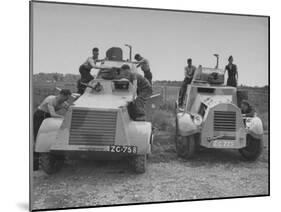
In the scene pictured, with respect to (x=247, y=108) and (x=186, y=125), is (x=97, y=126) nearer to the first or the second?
(x=186, y=125)

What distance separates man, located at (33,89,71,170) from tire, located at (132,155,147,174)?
841mm

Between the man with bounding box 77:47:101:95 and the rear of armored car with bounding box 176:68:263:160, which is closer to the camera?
the man with bounding box 77:47:101:95

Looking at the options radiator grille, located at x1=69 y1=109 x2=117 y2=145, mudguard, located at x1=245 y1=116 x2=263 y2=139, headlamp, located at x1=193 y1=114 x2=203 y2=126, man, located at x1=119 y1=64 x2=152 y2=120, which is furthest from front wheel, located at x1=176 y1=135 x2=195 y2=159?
radiator grille, located at x1=69 y1=109 x2=117 y2=145

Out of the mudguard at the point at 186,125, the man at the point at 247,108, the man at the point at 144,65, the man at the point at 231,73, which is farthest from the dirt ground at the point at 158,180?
the man at the point at 231,73

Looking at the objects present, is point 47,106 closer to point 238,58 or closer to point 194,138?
point 194,138

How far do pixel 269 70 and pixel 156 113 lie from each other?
1404mm

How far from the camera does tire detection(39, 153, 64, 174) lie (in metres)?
3.93

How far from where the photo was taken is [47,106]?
3.99m

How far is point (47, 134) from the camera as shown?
12.9ft

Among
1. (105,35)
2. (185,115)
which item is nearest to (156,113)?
(185,115)

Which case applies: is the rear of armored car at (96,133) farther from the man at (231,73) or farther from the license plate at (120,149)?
the man at (231,73)

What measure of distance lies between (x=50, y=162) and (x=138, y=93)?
1084mm

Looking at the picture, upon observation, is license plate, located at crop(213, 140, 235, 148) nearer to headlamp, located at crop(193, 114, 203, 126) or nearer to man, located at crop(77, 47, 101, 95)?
headlamp, located at crop(193, 114, 203, 126)

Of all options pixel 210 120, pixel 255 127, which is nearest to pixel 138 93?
pixel 210 120
